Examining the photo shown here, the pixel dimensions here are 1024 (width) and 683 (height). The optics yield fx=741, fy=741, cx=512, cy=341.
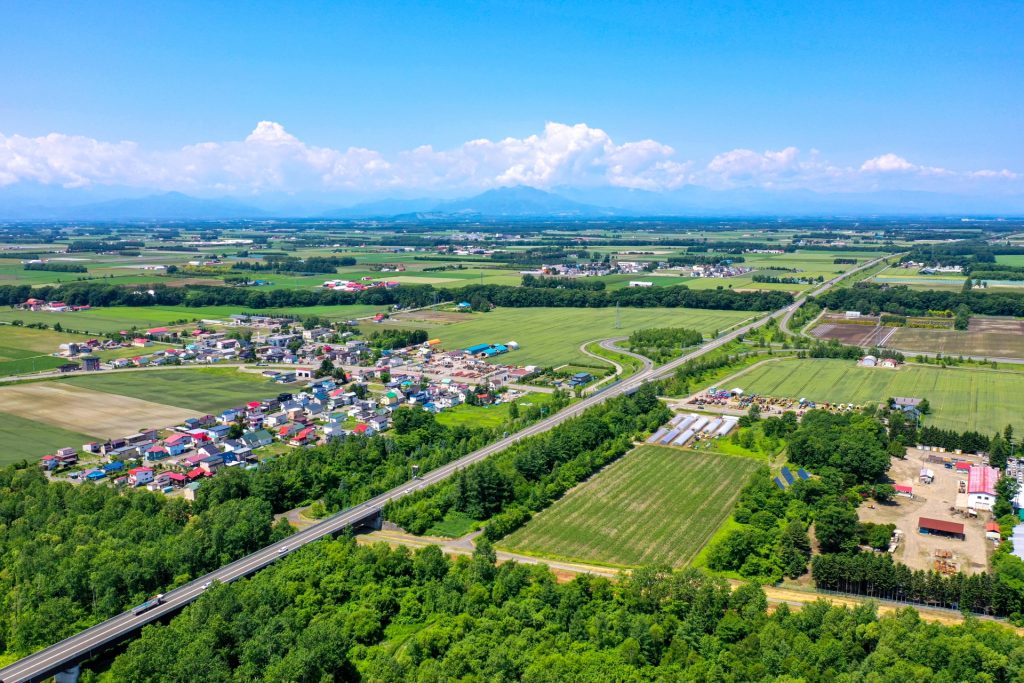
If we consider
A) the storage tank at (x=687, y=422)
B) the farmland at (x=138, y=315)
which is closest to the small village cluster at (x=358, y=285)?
the farmland at (x=138, y=315)

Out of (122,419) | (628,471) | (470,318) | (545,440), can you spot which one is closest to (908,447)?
(628,471)

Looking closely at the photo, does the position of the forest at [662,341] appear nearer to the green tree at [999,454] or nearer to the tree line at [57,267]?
the green tree at [999,454]

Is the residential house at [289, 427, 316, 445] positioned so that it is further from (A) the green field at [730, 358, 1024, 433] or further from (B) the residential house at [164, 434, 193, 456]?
(A) the green field at [730, 358, 1024, 433]

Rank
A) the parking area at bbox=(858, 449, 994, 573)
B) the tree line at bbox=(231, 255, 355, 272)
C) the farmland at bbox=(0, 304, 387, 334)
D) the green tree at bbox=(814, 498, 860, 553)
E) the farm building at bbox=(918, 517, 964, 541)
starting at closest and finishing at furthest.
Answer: the parking area at bbox=(858, 449, 994, 573) → the green tree at bbox=(814, 498, 860, 553) → the farm building at bbox=(918, 517, 964, 541) → the farmland at bbox=(0, 304, 387, 334) → the tree line at bbox=(231, 255, 355, 272)

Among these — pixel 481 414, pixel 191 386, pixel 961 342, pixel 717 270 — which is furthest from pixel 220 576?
pixel 717 270

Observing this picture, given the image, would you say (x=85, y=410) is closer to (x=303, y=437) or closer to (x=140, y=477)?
(x=140, y=477)

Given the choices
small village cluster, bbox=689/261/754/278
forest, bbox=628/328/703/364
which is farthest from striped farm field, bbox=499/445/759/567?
small village cluster, bbox=689/261/754/278
